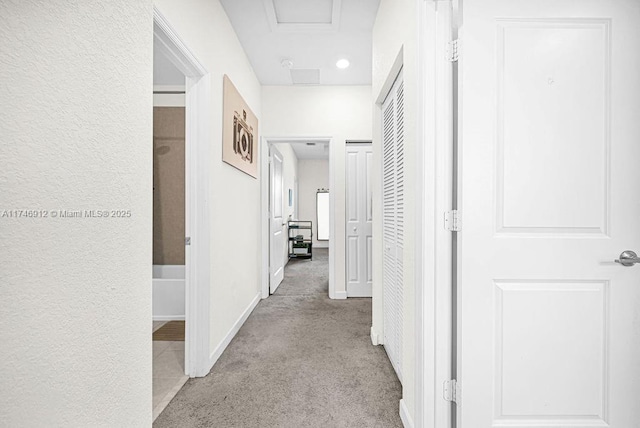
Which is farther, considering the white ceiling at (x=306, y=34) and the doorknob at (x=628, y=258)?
the white ceiling at (x=306, y=34)

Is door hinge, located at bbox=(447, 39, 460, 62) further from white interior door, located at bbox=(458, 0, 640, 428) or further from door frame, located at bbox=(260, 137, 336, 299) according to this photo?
door frame, located at bbox=(260, 137, 336, 299)

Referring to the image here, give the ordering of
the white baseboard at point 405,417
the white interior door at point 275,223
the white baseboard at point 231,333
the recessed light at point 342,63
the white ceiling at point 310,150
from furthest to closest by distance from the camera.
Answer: the white ceiling at point 310,150 < the white interior door at point 275,223 < the recessed light at point 342,63 < the white baseboard at point 231,333 < the white baseboard at point 405,417

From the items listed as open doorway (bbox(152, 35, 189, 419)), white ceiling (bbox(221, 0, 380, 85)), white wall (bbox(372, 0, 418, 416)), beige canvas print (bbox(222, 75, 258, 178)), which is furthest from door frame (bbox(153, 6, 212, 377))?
open doorway (bbox(152, 35, 189, 419))

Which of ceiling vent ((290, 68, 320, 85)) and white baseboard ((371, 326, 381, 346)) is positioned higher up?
ceiling vent ((290, 68, 320, 85))

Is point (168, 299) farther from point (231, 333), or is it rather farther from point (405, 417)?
point (405, 417)

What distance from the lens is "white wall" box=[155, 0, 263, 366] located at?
2.01m

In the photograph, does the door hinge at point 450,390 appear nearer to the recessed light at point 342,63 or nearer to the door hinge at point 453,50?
the door hinge at point 453,50

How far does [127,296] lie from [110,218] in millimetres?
302

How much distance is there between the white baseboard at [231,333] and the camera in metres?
2.28

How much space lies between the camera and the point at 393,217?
2184mm

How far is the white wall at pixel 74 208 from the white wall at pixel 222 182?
653 millimetres

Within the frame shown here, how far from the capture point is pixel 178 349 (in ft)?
8.38

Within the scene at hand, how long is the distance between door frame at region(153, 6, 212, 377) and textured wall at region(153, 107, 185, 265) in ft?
5.26

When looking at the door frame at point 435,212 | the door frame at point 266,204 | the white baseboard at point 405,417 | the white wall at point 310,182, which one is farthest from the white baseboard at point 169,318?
the white wall at point 310,182
